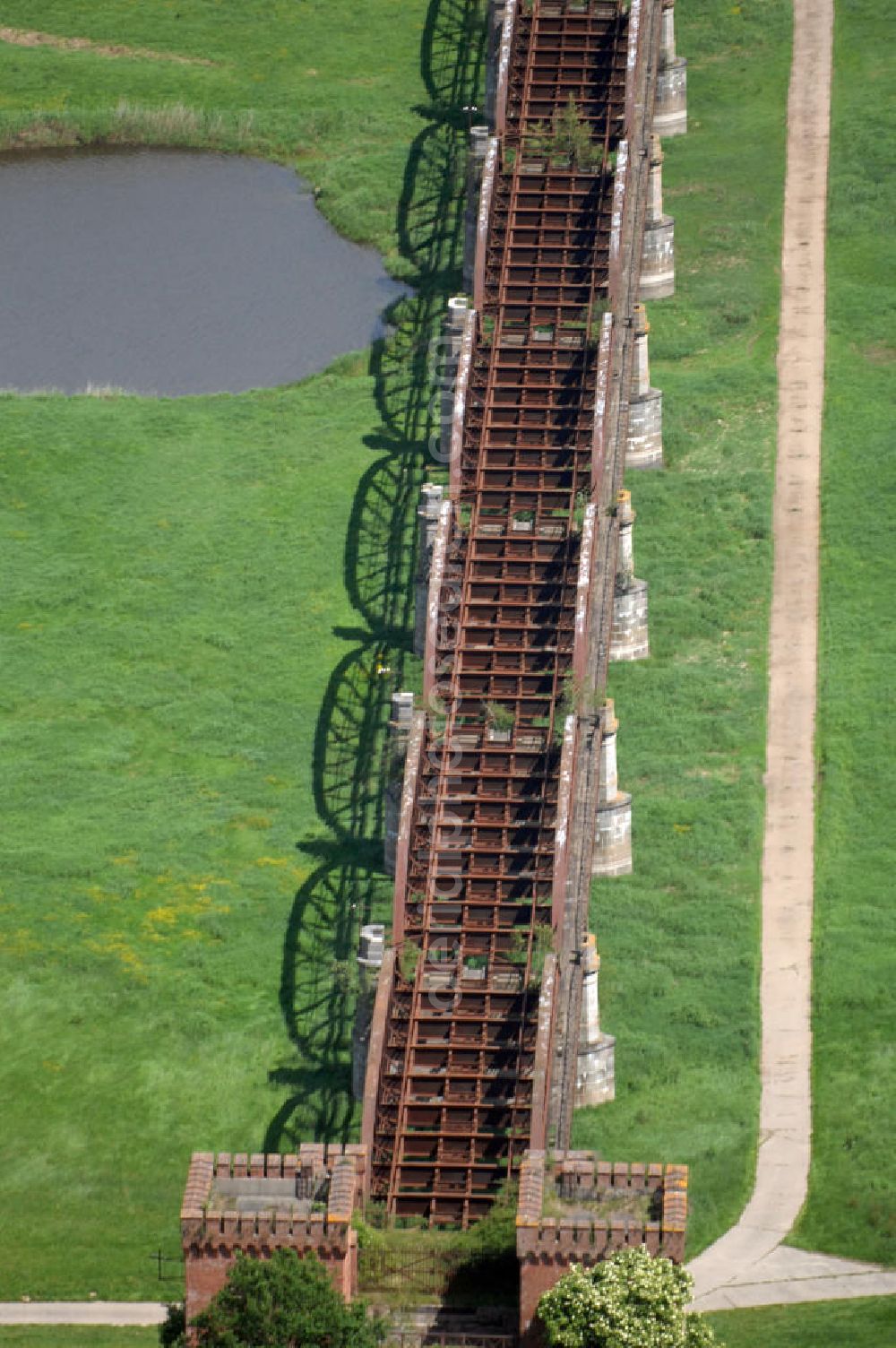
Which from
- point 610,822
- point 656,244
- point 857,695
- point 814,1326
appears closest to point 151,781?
point 610,822

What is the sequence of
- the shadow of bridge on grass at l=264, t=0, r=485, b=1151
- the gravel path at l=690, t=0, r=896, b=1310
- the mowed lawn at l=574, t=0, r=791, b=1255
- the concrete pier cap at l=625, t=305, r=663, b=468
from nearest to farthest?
the gravel path at l=690, t=0, r=896, b=1310 → the mowed lawn at l=574, t=0, r=791, b=1255 → the shadow of bridge on grass at l=264, t=0, r=485, b=1151 → the concrete pier cap at l=625, t=305, r=663, b=468

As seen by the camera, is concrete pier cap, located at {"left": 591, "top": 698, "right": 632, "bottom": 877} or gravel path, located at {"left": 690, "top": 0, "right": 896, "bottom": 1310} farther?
concrete pier cap, located at {"left": 591, "top": 698, "right": 632, "bottom": 877}

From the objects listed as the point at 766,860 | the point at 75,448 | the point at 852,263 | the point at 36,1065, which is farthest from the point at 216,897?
the point at 852,263

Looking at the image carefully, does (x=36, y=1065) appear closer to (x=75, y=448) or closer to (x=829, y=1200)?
(x=829, y=1200)

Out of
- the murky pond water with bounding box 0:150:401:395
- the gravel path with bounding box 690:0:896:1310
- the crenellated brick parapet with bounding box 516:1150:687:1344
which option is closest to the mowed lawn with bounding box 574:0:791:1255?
the gravel path with bounding box 690:0:896:1310

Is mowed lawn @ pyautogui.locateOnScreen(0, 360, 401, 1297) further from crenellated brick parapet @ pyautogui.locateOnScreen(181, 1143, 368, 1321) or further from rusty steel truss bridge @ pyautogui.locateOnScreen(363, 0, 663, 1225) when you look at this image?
crenellated brick parapet @ pyautogui.locateOnScreen(181, 1143, 368, 1321)

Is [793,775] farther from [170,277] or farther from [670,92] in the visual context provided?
[170,277]
